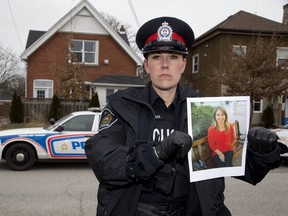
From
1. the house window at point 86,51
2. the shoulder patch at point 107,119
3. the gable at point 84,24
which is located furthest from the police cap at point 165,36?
the gable at point 84,24

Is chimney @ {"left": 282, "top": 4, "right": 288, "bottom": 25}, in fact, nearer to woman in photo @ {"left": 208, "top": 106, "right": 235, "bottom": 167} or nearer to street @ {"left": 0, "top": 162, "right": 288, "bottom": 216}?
street @ {"left": 0, "top": 162, "right": 288, "bottom": 216}

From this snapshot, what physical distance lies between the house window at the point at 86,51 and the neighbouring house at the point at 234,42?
748 centimetres

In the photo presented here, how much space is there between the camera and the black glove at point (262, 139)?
1.74 metres

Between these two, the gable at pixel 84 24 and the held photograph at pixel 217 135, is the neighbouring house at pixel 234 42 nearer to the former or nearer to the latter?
the gable at pixel 84 24

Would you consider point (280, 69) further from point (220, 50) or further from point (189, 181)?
point (189, 181)

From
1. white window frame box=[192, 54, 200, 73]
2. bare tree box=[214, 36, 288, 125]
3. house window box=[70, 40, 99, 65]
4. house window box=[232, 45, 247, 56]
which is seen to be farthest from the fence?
white window frame box=[192, 54, 200, 73]

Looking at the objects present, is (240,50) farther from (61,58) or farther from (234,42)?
(61,58)

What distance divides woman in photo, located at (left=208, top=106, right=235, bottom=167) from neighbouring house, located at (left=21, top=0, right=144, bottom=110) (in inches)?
707

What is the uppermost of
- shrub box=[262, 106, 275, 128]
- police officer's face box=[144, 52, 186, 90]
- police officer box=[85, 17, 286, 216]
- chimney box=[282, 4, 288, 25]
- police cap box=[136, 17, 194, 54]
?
chimney box=[282, 4, 288, 25]

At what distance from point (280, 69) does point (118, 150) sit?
1536 centimetres

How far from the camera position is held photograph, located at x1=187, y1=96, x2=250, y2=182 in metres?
1.74

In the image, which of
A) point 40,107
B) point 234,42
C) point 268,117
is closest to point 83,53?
point 40,107

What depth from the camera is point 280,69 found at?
15414mm

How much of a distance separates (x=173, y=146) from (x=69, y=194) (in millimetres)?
4874
